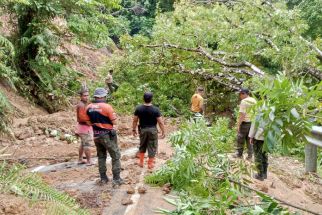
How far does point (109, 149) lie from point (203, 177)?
7.72ft

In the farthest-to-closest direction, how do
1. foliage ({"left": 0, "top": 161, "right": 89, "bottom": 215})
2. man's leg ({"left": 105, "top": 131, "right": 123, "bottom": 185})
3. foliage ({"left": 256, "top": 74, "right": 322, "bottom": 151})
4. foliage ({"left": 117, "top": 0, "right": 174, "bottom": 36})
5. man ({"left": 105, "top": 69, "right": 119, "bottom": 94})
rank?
1. foliage ({"left": 117, "top": 0, "right": 174, "bottom": 36})
2. man ({"left": 105, "top": 69, "right": 119, "bottom": 94})
3. man's leg ({"left": 105, "top": 131, "right": 123, "bottom": 185})
4. foliage ({"left": 0, "top": 161, "right": 89, "bottom": 215})
5. foliage ({"left": 256, "top": 74, "right": 322, "bottom": 151})

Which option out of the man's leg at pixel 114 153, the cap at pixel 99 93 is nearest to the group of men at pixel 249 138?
the man's leg at pixel 114 153

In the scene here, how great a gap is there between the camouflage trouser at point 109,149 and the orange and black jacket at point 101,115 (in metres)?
0.15

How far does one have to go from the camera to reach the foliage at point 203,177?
3.76 meters

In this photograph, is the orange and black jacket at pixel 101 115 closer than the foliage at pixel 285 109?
No

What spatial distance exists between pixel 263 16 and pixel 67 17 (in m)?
6.03

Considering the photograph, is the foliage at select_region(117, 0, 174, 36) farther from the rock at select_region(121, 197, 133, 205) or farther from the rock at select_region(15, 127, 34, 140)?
the rock at select_region(121, 197, 133, 205)

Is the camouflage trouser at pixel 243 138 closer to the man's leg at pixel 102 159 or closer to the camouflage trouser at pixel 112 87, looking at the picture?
the man's leg at pixel 102 159

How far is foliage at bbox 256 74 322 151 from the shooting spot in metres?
2.87

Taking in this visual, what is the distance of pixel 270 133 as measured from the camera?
2.93 m

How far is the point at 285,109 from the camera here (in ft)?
9.61

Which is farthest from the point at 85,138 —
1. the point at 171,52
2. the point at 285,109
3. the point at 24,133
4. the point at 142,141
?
the point at 171,52

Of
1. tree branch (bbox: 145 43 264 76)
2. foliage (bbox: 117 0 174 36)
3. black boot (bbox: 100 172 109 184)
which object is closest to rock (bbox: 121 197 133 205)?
black boot (bbox: 100 172 109 184)

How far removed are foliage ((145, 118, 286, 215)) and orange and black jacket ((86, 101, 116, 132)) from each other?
3.49ft
